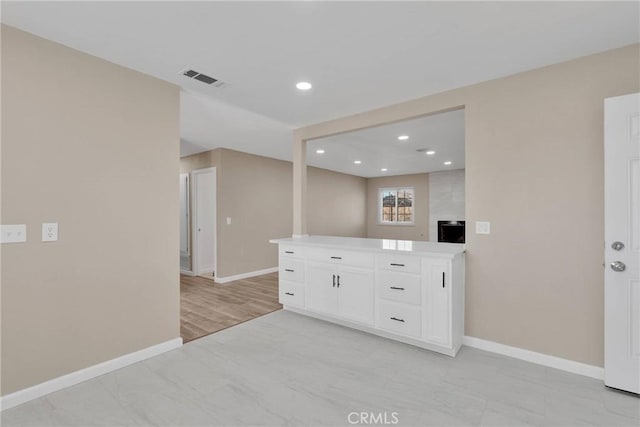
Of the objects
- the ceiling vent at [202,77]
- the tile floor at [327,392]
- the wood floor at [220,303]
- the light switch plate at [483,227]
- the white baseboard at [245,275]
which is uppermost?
the ceiling vent at [202,77]

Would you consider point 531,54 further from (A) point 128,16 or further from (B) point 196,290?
(B) point 196,290

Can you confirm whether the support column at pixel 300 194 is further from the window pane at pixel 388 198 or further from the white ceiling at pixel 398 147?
the window pane at pixel 388 198

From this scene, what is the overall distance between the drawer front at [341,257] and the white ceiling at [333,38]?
163 centimetres

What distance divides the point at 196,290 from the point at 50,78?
3.53 metres

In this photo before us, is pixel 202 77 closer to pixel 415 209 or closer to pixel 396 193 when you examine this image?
pixel 415 209

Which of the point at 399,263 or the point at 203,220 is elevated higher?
the point at 203,220

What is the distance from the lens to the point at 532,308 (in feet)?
8.25

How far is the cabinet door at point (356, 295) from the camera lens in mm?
3029

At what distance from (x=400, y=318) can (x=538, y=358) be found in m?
1.12

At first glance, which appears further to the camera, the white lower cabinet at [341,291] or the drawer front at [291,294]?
the drawer front at [291,294]

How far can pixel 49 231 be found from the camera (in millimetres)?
2096

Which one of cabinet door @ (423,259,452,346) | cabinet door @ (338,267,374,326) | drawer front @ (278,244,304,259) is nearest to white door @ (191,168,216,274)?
drawer front @ (278,244,304,259)

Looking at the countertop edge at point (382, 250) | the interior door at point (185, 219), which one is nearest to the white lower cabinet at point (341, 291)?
the countertop edge at point (382, 250)

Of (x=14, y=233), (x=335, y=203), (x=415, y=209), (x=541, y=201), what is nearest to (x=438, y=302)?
(x=541, y=201)
